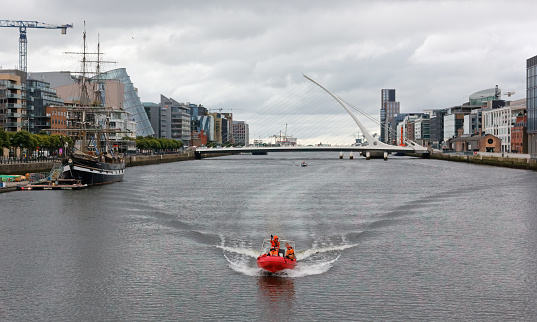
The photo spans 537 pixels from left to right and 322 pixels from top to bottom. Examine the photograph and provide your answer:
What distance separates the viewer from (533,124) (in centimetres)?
13838

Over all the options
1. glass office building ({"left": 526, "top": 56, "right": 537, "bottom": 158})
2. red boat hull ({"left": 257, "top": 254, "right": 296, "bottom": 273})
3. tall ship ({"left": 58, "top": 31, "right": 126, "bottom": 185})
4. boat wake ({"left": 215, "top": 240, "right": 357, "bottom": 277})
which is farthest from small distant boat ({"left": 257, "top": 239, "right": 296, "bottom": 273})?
glass office building ({"left": 526, "top": 56, "right": 537, "bottom": 158})

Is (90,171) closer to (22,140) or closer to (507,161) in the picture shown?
(22,140)

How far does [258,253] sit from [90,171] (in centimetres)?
5395

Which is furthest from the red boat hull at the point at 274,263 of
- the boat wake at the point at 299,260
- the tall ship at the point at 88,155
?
the tall ship at the point at 88,155

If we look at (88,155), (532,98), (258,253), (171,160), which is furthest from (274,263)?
(171,160)

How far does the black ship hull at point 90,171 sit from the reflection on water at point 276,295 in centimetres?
5683

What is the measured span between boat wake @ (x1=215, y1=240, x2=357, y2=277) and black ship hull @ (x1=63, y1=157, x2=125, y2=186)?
160 ft

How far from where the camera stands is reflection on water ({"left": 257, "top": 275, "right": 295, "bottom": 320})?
26.8 meters

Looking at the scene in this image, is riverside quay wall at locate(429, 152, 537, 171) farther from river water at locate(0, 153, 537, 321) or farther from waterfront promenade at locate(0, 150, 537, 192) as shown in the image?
river water at locate(0, 153, 537, 321)

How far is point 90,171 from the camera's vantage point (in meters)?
86.0

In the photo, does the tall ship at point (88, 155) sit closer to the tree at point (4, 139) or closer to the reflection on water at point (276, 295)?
the tree at point (4, 139)

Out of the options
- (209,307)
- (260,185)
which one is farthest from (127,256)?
(260,185)

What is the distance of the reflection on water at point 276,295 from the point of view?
26812 millimetres

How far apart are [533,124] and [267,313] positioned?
125617 mm
